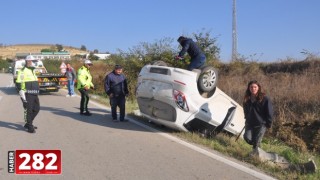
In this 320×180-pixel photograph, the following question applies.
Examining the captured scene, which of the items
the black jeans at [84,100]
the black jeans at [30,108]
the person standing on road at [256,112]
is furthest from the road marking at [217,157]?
the black jeans at [84,100]

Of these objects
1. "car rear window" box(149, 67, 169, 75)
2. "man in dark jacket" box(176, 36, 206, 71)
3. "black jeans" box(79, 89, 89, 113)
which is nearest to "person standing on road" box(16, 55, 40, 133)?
"car rear window" box(149, 67, 169, 75)

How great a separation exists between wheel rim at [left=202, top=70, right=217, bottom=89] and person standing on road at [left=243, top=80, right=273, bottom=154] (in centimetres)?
120

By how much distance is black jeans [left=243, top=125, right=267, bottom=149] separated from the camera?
7.12 meters

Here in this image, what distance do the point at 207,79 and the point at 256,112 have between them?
152 centimetres

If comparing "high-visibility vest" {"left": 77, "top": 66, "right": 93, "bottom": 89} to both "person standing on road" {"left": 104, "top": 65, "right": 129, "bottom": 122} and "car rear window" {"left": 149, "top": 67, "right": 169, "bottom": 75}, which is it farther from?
"car rear window" {"left": 149, "top": 67, "right": 169, "bottom": 75}

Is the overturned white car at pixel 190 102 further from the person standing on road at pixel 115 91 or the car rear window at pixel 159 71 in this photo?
the person standing on road at pixel 115 91

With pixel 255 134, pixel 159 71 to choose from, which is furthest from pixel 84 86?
pixel 255 134

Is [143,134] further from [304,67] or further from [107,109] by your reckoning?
[304,67]

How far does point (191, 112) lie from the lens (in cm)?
818

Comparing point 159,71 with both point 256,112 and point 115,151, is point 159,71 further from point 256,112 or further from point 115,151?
point 256,112

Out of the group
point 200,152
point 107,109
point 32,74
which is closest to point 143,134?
point 200,152

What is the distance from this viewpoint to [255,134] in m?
7.19

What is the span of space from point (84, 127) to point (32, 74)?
5.53 ft

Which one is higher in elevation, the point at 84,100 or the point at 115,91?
the point at 115,91
